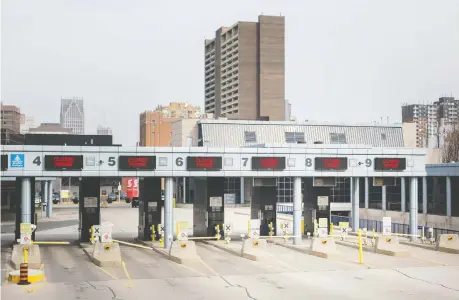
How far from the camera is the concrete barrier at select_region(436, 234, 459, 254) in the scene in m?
35.4

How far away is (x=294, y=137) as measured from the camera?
246ft

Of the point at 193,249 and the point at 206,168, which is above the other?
the point at 206,168

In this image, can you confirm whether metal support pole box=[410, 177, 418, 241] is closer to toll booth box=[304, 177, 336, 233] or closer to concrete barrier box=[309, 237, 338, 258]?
toll booth box=[304, 177, 336, 233]

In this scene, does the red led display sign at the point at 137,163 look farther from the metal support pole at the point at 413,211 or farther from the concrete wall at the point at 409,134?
the concrete wall at the point at 409,134

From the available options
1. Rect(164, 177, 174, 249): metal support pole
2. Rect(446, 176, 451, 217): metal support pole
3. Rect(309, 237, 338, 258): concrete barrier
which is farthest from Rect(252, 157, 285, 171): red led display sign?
Rect(446, 176, 451, 217): metal support pole

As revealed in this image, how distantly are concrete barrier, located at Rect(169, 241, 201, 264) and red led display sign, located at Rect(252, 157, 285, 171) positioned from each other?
8022mm

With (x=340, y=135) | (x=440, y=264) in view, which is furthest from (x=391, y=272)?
(x=340, y=135)

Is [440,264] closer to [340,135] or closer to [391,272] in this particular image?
[391,272]

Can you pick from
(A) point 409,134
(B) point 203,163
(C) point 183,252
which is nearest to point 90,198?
(B) point 203,163

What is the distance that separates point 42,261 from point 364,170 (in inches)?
802

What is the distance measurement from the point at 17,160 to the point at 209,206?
13393 millimetres

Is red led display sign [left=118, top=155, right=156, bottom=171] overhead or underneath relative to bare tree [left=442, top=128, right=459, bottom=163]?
underneath

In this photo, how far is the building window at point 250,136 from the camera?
242 ft

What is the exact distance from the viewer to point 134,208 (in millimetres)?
85688
